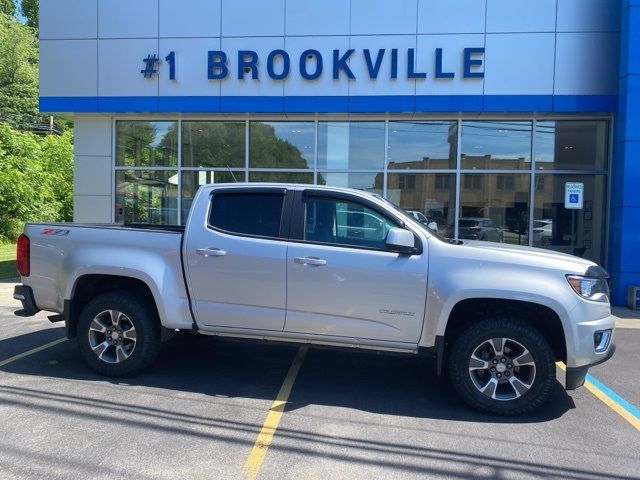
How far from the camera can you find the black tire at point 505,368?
463cm

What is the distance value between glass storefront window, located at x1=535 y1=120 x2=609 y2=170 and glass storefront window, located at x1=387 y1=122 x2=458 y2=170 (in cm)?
188

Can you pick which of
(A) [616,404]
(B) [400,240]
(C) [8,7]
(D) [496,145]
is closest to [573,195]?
(D) [496,145]

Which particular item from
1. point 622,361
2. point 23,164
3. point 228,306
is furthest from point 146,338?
point 23,164

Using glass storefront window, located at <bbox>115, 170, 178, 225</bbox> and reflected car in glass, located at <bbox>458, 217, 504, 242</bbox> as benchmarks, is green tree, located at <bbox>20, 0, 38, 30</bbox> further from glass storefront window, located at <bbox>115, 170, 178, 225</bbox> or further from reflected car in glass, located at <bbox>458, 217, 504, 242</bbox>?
reflected car in glass, located at <bbox>458, 217, 504, 242</bbox>

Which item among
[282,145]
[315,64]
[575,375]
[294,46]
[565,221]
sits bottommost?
[575,375]

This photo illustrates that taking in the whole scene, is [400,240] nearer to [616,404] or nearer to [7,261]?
[616,404]

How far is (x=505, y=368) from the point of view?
4707 millimetres

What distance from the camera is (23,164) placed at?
2312 centimetres

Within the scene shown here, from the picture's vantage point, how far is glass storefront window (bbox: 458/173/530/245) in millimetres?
12133

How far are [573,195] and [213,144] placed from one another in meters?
7.90

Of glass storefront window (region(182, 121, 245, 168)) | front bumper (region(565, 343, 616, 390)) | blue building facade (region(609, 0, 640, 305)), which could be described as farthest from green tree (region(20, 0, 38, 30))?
front bumper (region(565, 343, 616, 390))

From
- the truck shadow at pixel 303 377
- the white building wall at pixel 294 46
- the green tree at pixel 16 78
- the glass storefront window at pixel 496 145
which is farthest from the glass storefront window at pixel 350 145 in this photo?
the green tree at pixel 16 78

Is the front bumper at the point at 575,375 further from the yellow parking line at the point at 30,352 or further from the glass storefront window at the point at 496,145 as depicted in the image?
the glass storefront window at the point at 496,145

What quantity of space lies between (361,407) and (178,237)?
7.62ft
